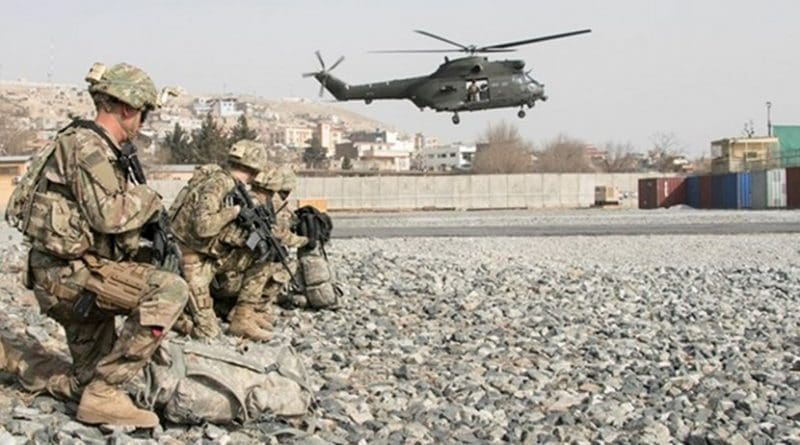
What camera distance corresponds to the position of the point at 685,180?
5878 centimetres

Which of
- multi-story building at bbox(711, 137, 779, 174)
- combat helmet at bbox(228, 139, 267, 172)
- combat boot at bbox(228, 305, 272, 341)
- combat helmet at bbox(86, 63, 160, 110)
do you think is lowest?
combat boot at bbox(228, 305, 272, 341)

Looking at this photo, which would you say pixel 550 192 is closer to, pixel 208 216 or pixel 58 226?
pixel 208 216

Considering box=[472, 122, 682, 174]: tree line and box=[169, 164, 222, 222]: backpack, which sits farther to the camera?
box=[472, 122, 682, 174]: tree line

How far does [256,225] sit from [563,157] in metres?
112

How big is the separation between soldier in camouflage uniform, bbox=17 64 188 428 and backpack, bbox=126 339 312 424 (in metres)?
0.17

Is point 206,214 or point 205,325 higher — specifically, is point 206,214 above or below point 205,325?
above

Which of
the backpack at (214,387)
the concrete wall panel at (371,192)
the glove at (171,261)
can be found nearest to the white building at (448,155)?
the concrete wall panel at (371,192)

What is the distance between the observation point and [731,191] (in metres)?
52.6

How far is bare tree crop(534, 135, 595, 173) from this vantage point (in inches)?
4532

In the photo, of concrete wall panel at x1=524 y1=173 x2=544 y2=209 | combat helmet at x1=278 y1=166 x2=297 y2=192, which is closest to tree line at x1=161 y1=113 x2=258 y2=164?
concrete wall panel at x1=524 y1=173 x2=544 y2=209

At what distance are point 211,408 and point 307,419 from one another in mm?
672

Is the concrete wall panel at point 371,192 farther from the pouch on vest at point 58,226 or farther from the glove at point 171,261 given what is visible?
the pouch on vest at point 58,226

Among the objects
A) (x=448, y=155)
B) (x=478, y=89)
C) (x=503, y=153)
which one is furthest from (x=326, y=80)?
(x=448, y=155)

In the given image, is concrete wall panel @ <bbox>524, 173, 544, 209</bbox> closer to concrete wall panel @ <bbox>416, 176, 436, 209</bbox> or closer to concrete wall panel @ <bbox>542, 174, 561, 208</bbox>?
concrete wall panel @ <bbox>542, 174, 561, 208</bbox>
